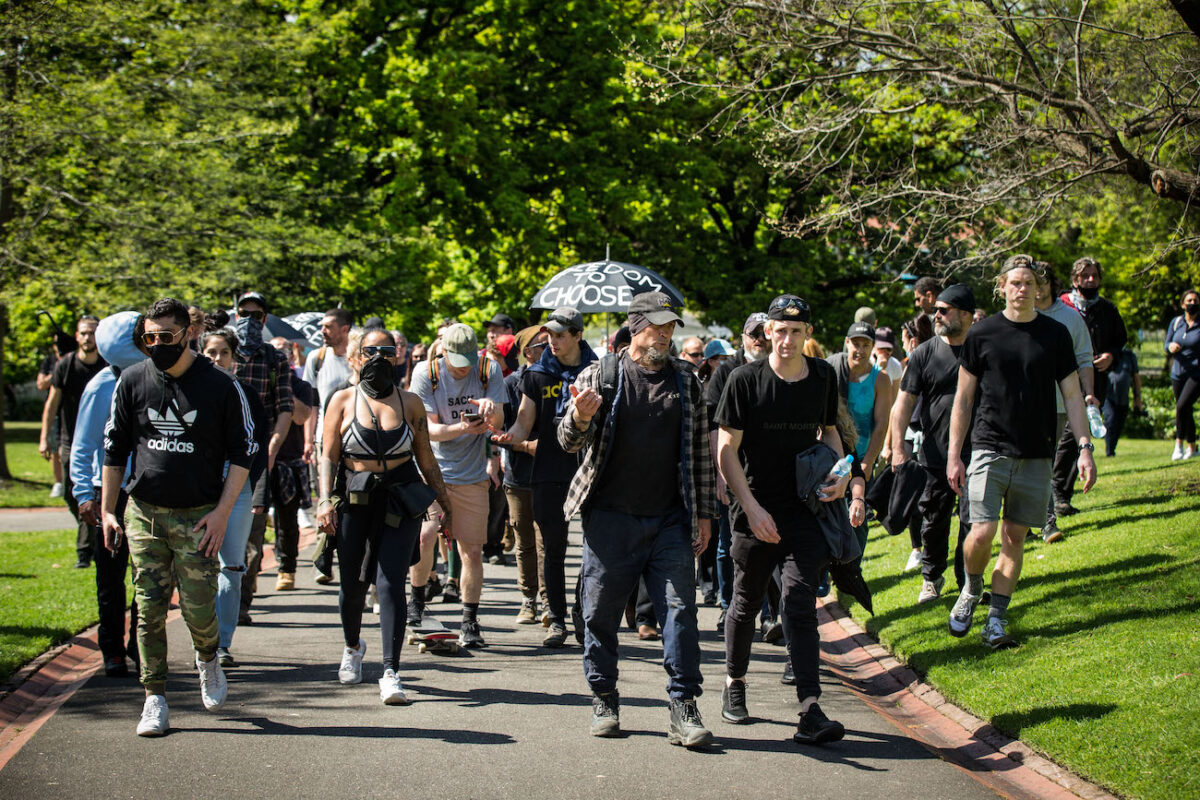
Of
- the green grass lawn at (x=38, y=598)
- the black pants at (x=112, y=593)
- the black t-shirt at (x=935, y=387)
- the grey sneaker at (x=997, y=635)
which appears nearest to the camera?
the black pants at (x=112, y=593)

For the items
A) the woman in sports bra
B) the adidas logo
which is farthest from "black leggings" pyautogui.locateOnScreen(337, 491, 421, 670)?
the adidas logo

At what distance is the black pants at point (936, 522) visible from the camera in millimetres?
8953

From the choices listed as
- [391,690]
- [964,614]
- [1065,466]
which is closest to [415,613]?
[391,690]

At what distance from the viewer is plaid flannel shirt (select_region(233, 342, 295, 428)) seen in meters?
9.17

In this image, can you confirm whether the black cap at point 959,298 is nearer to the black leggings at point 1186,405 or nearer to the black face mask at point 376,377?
the black face mask at point 376,377

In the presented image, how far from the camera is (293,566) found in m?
10.8

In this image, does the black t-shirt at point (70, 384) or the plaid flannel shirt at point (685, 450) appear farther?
the black t-shirt at point (70, 384)

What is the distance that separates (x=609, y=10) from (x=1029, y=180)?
60.3ft

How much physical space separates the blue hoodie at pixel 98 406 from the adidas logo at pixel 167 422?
3.35 feet

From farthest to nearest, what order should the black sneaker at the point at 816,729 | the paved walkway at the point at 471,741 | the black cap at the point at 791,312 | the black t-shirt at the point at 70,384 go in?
the black t-shirt at the point at 70,384 → the black cap at the point at 791,312 → the black sneaker at the point at 816,729 → the paved walkway at the point at 471,741

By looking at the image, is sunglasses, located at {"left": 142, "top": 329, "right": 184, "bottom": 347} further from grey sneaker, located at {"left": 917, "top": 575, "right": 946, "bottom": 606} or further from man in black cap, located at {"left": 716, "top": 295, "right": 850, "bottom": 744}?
grey sneaker, located at {"left": 917, "top": 575, "right": 946, "bottom": 606}

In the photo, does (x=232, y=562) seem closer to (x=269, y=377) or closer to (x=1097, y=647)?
(x=269, y=377)

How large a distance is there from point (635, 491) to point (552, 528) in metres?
2.41

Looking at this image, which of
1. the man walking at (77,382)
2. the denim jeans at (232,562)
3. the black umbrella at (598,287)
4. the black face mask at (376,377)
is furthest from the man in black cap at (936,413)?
the man walking at (77,382)
